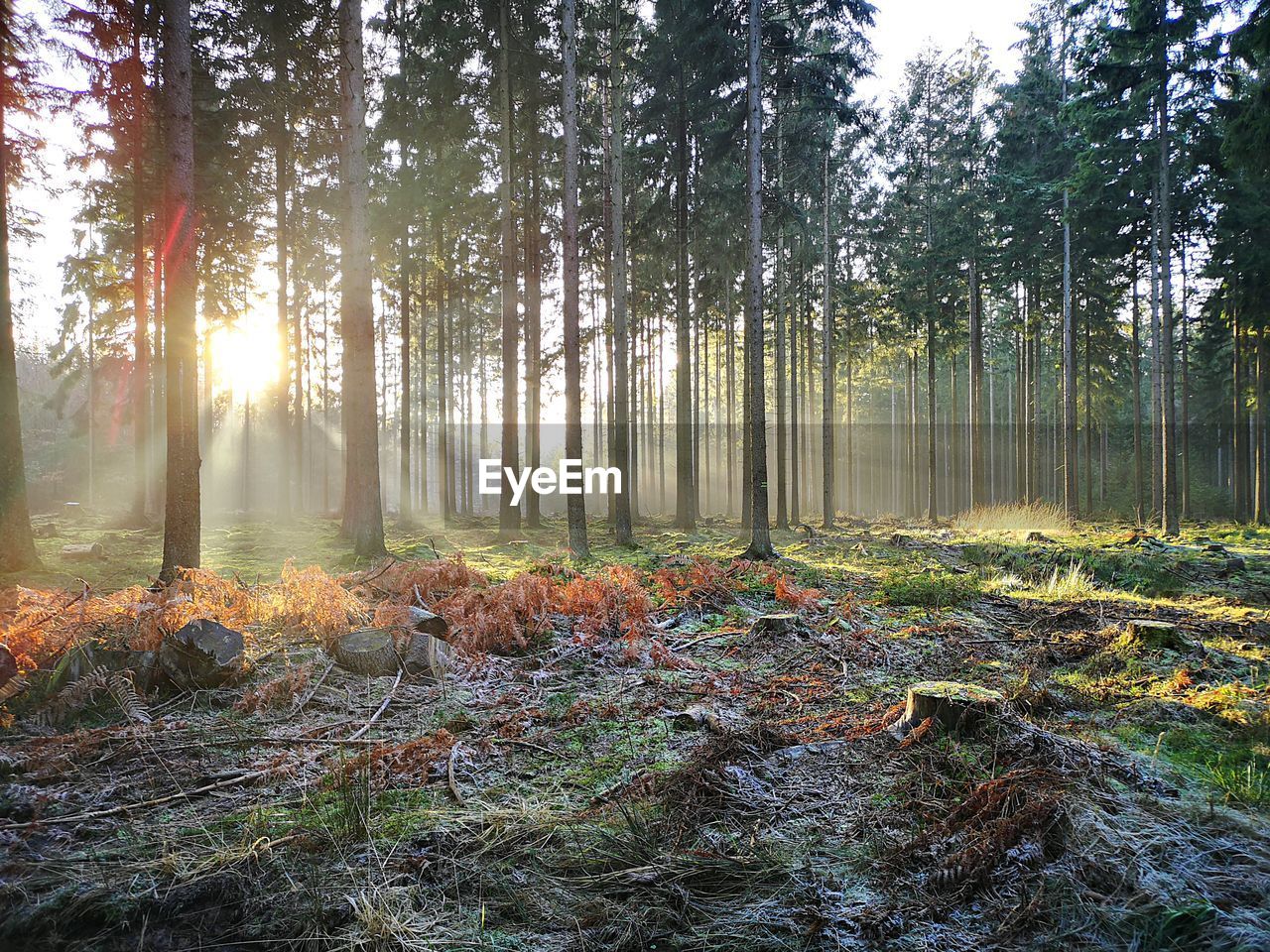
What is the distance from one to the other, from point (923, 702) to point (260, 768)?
13.7ft

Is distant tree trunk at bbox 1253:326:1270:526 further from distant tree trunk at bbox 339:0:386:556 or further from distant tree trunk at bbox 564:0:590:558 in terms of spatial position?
distant tree trunk at bbox 339:0:386:556

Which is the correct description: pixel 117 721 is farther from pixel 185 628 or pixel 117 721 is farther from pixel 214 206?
pixel 214 206

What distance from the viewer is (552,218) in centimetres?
1862

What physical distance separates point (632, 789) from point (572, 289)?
35.8 ft

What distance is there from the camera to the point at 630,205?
19.9m

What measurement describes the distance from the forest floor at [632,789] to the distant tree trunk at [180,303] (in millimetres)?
1677

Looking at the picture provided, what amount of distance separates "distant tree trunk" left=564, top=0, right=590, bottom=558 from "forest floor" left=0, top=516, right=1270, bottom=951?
5444 millimetres

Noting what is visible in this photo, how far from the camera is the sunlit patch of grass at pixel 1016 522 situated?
59.5ft

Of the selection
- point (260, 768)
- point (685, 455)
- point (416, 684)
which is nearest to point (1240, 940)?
point (260, 768)

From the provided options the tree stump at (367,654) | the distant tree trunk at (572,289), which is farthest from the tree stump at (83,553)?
the tree stump at (367,654)

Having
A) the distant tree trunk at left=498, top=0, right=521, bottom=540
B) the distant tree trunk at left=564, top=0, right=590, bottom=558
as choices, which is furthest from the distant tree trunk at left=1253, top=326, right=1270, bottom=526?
the distant tree trunk at left=498, top=0, right=521, bottom=540

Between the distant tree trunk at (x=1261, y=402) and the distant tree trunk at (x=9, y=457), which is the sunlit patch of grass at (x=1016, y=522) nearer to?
the distant tree trunk at (x=1261, y=402)

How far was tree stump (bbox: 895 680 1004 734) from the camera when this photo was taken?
3.87 metres

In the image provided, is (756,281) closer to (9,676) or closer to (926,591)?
(926,591)
